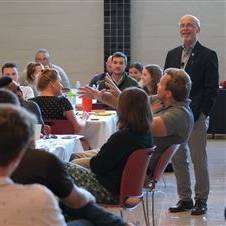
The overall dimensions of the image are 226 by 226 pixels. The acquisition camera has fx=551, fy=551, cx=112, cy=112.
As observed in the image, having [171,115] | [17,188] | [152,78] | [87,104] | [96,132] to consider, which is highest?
[17,188]

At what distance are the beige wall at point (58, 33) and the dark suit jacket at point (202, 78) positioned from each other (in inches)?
216

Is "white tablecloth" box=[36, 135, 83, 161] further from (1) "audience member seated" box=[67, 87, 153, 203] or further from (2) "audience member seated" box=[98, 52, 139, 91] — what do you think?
(2) "audience member seated" box=[98, 52, 139, 91]

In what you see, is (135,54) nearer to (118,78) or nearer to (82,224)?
(118,78)

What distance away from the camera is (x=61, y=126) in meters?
4.73

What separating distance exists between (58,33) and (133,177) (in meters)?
7.38

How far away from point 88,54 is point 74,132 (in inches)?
224

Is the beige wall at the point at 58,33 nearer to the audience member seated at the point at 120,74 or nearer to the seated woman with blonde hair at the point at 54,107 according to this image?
the audience member seated at the point at 120,74

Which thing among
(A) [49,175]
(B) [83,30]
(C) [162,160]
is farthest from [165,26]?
(A) [49,175]

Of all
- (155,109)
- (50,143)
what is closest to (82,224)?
(50,143)

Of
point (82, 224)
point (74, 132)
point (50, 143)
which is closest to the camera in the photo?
point (82, 224)

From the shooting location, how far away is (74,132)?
4754mm

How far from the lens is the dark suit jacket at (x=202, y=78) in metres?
4.72

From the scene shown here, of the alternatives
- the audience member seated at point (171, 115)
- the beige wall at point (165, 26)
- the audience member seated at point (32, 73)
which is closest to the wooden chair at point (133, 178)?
the audience member seated at point (171, 115)

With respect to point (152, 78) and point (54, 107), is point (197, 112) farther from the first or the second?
point (54, 107)
